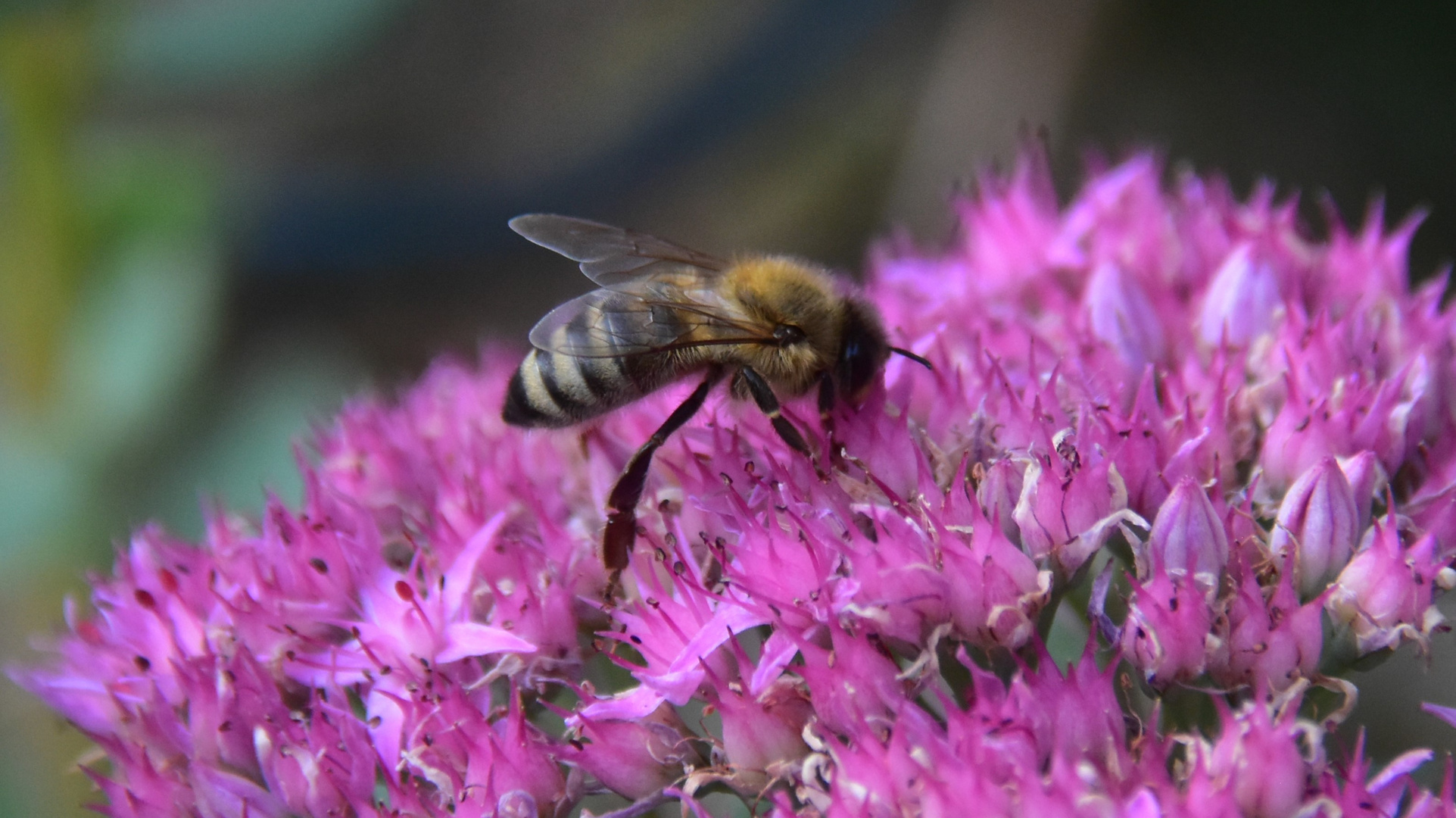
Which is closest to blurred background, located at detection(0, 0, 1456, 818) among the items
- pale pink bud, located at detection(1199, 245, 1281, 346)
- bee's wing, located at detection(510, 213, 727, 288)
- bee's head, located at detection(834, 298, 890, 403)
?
pale pink bud, located at detection(1199, 245, 1281, 346)

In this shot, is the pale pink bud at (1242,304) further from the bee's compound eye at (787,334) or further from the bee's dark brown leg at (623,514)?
the bee's dark brown leg at (623,514)

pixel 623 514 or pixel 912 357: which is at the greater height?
pixel 912 357

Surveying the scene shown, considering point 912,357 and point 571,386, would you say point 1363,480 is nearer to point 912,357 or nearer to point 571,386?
point 912,357

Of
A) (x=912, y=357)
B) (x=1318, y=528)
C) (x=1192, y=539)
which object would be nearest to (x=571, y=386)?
(x=912, y=357)

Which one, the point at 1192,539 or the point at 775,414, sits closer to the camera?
the point at 1192,539

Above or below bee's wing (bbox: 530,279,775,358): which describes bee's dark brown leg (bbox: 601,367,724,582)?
below

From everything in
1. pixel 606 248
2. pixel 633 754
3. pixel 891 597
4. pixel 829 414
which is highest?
pixel 606 248

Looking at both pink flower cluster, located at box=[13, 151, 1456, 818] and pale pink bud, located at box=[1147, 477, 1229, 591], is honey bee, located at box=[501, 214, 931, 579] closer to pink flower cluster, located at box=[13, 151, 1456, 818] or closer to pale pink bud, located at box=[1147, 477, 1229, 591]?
pink flower cluster, located at box=[13, 151, 1456, 818]

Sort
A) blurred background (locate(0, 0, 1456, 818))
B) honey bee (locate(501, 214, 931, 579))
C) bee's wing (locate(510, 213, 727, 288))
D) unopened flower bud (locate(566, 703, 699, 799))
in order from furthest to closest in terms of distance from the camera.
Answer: blurred background (locate(0, 0, 1456, 818)), bee's wing (locate(510, 213, 727, 288)), honey bee (locate(501, 214, 931, 579)), unopened flower bud (locate(566, 703, 699, 799))
